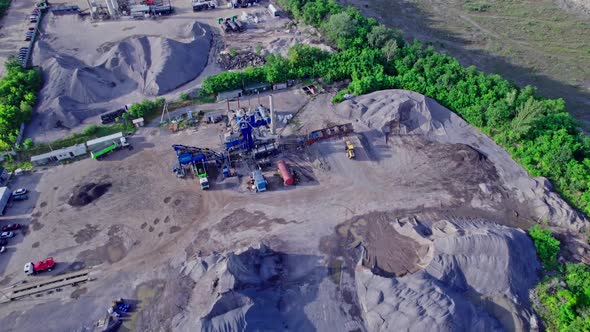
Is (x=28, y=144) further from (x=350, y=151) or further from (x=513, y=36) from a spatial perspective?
(x=513, y=36)

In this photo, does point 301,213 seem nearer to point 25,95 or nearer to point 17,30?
point 25,95

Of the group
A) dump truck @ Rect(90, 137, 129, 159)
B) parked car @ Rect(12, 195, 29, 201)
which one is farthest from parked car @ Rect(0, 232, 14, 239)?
dump truck @ Rect(90, 137, 129, 159)

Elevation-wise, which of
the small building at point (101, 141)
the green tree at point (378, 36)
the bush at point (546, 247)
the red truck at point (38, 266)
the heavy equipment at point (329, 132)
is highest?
the green tree at point (378, 36)

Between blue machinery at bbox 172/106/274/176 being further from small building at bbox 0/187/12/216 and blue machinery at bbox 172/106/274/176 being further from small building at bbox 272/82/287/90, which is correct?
small building at bbox 0/187/12/216

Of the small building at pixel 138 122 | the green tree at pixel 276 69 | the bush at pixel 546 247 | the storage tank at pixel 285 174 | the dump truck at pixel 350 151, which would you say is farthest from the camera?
the green tree at pixel 276 69

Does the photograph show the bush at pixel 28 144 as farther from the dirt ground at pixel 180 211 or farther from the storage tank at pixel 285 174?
the storage tank at pixel 285 174

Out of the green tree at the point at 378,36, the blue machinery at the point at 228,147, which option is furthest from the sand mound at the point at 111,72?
the green tree at the point at 378,36

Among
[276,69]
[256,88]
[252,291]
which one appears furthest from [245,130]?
[252,291]

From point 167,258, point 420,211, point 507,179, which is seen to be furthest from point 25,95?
point 507,179
